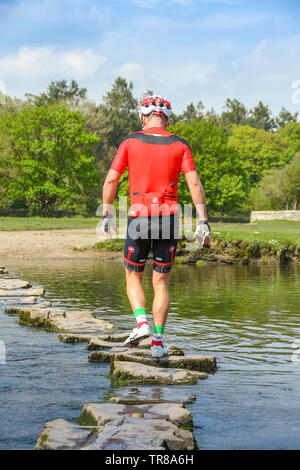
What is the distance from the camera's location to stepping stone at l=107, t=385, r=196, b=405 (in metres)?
4.71

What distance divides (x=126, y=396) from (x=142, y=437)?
113 centimetres

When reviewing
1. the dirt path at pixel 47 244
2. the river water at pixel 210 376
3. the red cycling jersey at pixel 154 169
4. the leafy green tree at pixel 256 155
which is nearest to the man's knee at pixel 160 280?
the red cycling jersey at pixel 154 169

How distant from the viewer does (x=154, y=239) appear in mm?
6465

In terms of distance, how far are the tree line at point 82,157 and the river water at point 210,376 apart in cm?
4156

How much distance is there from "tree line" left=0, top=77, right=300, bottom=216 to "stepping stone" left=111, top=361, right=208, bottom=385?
158ft

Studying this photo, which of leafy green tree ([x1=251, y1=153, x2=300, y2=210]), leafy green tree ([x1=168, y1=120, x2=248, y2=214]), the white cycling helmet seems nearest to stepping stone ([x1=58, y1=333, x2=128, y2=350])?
the white cycling helmet

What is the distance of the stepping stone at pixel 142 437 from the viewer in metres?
3.66

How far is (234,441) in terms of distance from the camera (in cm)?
394

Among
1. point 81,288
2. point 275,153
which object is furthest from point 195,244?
point 275,153

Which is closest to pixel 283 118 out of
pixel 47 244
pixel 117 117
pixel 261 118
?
pixel 261 118

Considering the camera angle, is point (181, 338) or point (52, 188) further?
point (52, 188)

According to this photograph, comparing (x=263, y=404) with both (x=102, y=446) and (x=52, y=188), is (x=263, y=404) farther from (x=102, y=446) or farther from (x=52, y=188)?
(x=52, y=188)

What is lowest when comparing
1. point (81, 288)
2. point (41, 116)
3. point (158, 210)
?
point (81, 288)
